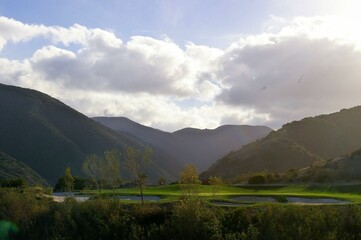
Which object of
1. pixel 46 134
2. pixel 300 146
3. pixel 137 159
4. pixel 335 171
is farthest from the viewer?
pixel 300 146

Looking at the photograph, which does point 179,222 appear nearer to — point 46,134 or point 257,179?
point 257,179

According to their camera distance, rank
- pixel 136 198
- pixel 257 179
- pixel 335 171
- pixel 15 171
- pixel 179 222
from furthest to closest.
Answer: pixel 15 171 → pixel 257 179 → pixel 335 171 → pixel 136 198 → pixel 179 222

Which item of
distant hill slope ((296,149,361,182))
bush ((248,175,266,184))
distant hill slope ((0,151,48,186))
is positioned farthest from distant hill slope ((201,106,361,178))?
bush ((248,175,266,184))

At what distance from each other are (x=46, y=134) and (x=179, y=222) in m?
93.4

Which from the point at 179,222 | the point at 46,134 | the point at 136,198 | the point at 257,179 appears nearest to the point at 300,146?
the point at 46,134

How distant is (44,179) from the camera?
8938 centimetres

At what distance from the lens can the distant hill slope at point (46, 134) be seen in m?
97.4

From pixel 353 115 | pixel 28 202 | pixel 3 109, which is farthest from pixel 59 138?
pixel 28 202

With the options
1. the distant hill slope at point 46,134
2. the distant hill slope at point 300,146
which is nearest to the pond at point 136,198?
the distant hill slope at point 46,134

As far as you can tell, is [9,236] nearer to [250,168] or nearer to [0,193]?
[0,193]

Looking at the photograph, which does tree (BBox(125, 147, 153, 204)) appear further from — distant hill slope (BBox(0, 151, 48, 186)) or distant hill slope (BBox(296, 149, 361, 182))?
distant hill slope (BBox(0, 151, 48, 186))

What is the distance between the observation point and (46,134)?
346 feet

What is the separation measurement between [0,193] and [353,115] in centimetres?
12166

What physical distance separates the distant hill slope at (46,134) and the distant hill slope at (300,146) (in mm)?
26460
